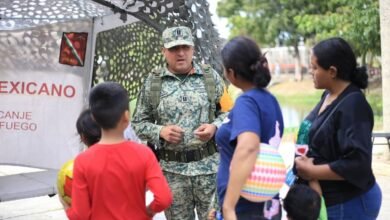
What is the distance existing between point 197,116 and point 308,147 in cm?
88

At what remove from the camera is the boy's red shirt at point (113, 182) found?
2441 millimetres

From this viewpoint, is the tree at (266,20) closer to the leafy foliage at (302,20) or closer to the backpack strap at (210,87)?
the leafy foliage at (302,20)

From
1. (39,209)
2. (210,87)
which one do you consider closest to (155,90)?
(210,87)

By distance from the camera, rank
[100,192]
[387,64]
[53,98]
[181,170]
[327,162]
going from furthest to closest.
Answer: [387,64], [53,98], [181,170], [327,162], [100,192]

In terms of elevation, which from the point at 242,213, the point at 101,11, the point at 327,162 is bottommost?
the point at 242,213

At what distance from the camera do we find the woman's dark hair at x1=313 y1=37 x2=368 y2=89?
8.69ft

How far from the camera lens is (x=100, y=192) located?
246 centimetres

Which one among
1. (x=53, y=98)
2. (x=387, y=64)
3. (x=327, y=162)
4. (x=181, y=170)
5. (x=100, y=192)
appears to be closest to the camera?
(x=100, y=192)

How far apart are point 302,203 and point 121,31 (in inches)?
135

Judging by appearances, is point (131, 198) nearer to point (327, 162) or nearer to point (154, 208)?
point (154, 208)

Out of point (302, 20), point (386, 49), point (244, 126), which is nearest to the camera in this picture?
point (244, 126)

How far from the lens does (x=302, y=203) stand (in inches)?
102

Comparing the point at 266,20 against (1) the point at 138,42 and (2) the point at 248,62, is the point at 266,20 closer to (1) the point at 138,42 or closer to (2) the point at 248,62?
(1) the point at 138,42

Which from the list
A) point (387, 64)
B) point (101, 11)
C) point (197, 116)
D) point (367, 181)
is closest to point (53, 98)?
point (101, 11)
